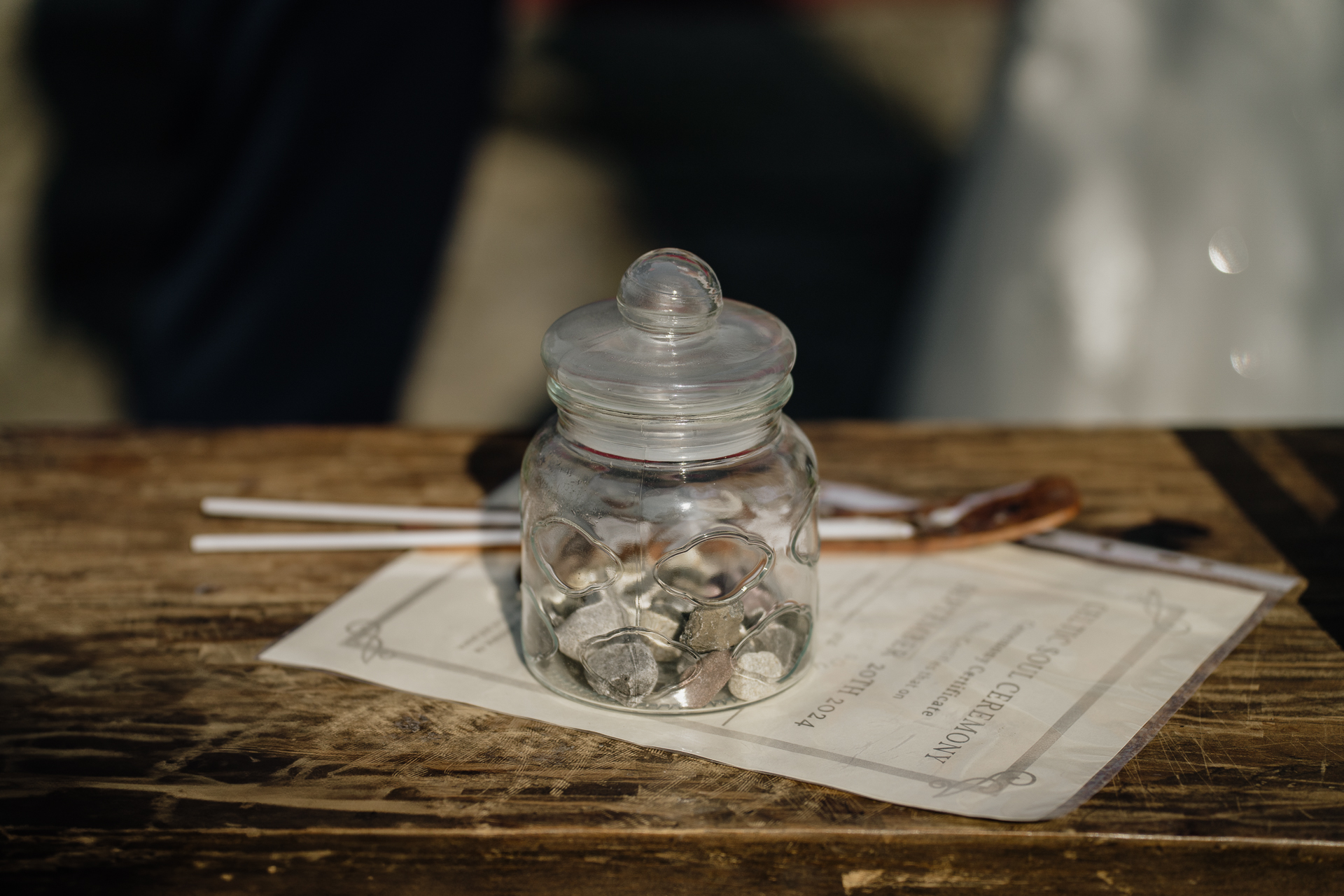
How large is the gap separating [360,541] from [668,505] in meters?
0.29

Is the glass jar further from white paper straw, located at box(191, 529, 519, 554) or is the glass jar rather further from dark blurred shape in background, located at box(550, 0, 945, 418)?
dark blurred shape in background, located at box(550, 0, 945, 418)

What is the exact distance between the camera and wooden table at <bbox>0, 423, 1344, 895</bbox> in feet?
1.63

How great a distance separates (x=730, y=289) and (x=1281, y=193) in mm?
1723

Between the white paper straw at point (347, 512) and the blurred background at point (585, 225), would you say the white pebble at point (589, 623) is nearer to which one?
the white paper straw at point (347, 512)

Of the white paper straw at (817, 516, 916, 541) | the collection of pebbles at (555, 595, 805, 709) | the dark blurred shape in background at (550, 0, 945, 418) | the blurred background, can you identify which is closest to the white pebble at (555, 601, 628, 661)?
the collection of pebbles at (555, 595, 805, 709)

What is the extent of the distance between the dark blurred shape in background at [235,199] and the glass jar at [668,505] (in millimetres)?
1582

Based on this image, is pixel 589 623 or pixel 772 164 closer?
pixel 589 623

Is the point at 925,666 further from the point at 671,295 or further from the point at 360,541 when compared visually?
the point at 360,541

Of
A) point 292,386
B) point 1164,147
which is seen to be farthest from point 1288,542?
point 292,386

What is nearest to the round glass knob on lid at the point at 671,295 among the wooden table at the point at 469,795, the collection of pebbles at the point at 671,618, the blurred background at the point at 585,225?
the collection of pebbles at the point at 671,618

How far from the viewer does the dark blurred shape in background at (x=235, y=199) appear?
1.88 meters

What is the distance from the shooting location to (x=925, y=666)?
0.62 metres

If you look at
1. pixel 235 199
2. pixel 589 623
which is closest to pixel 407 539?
pixel 589 623

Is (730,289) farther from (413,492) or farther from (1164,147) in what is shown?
(413,492)
